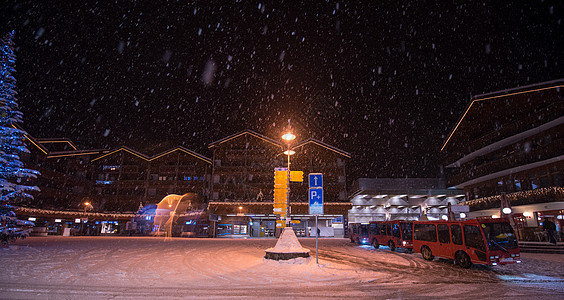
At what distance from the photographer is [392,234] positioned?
20.3 metres

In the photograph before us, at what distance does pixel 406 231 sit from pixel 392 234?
73.6 inches

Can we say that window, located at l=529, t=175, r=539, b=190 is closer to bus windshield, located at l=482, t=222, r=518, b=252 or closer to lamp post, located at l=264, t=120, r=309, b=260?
bus windshield, located at l=482, t=222, r=518, b=252

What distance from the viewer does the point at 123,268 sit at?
33.7 ft

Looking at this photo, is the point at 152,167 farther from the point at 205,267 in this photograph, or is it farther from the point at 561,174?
the point at 561,174

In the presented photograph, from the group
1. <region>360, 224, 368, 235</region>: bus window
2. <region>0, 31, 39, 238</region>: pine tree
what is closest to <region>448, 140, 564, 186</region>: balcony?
<region>360, 224, 368, 235</region>: bus window

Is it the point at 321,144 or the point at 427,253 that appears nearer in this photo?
the point at 427,253

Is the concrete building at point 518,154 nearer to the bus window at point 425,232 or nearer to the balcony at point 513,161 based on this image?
the balcony at point 513,161

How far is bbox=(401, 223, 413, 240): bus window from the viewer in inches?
716

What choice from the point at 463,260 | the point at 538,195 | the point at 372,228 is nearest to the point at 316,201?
the point at 463,260

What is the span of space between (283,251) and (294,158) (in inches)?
1332

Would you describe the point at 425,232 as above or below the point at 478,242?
above

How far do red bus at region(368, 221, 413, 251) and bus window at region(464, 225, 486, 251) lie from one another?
5.82 meters

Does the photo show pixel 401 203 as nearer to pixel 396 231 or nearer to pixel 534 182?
pixel 534 182

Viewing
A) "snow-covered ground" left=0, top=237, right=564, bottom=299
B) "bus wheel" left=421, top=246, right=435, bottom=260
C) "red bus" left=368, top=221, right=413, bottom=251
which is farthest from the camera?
"red bus" left=368, top=221, right=413, bottom=251
